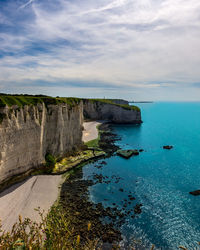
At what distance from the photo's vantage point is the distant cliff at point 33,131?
33.7 m

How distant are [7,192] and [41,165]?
1056 cm

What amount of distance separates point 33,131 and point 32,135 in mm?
994

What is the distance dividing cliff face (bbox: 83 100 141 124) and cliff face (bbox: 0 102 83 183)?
244 ft

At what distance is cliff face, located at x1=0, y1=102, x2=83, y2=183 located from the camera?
33.6 metres

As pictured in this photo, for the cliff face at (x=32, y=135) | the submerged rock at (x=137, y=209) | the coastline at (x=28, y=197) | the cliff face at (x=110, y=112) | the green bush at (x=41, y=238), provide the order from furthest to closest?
the cliff face at (x=110, y=112) < the cliff face at (x=32, y=135) < the submerged rock at (x=137, y=209) < the coastline at (x=28, y=197) < the green bush at (x=41, y=238)

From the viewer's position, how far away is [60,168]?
45.7 m

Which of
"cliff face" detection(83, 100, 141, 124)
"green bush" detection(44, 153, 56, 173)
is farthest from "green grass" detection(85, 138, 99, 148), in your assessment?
"cliff face" detection(83, 100, 141, 124)

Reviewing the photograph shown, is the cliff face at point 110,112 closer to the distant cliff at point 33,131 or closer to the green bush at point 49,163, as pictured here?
the distant cliff at point 33,131

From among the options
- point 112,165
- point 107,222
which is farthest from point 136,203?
point 112,165

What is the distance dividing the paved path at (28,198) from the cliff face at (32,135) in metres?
3.42

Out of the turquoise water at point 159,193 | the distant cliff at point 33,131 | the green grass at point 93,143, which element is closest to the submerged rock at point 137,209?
the turquoise water at point 159,193

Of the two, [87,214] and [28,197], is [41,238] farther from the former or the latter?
[28,197]

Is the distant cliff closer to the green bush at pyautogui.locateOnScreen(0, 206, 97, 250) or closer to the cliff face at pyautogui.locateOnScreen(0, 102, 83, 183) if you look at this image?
the cliff face at pyautogui.locateOnScreen(0, 102, 83, 183)

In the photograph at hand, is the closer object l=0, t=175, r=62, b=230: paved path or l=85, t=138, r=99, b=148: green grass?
l=0, t=175, r=62, b=230: paved path
